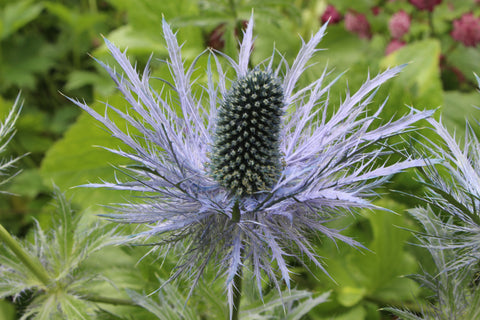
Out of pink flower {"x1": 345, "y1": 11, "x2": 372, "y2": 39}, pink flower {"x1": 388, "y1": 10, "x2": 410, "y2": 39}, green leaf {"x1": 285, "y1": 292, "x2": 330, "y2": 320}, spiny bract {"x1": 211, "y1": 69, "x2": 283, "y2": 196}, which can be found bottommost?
green leaf {"x1": 285, "y1": 292, "x2": 330, "y2": 320}

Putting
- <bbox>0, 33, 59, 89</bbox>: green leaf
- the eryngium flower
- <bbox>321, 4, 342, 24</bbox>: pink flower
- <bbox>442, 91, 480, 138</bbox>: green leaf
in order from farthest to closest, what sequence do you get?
<bbox>0, 33, 59, 89</bbox>: green leaf, <bbox>321, 4, 342, 24</bbox>: pink flower, <bbox>442, 91, 480, 138</bbox>: green leaf, the eryngium flower

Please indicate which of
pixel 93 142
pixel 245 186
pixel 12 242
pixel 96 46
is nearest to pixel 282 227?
pixel 245 186

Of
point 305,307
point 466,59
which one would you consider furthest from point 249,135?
point 466,59

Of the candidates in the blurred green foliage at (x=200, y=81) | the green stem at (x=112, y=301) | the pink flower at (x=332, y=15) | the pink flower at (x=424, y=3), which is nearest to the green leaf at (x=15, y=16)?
the blurred green foliage at (x=200, y=81)

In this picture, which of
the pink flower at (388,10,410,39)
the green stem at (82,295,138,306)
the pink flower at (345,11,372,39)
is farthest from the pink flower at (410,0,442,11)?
the green stem at (82,295,138,306)

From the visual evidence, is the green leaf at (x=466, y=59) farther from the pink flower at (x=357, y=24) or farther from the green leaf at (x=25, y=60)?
the green leaf at (x=25, y=60)

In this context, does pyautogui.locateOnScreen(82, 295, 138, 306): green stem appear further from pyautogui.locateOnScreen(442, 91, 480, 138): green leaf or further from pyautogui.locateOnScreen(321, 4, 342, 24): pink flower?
pyautogui.locateOnScreen(321, 4, 342, 24): pink flower

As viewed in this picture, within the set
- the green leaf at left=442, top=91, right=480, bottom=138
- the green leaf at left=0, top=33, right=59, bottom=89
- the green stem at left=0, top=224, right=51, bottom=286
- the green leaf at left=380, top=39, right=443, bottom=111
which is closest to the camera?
the green stem at left=0, top=224, right=51, bottom=286
